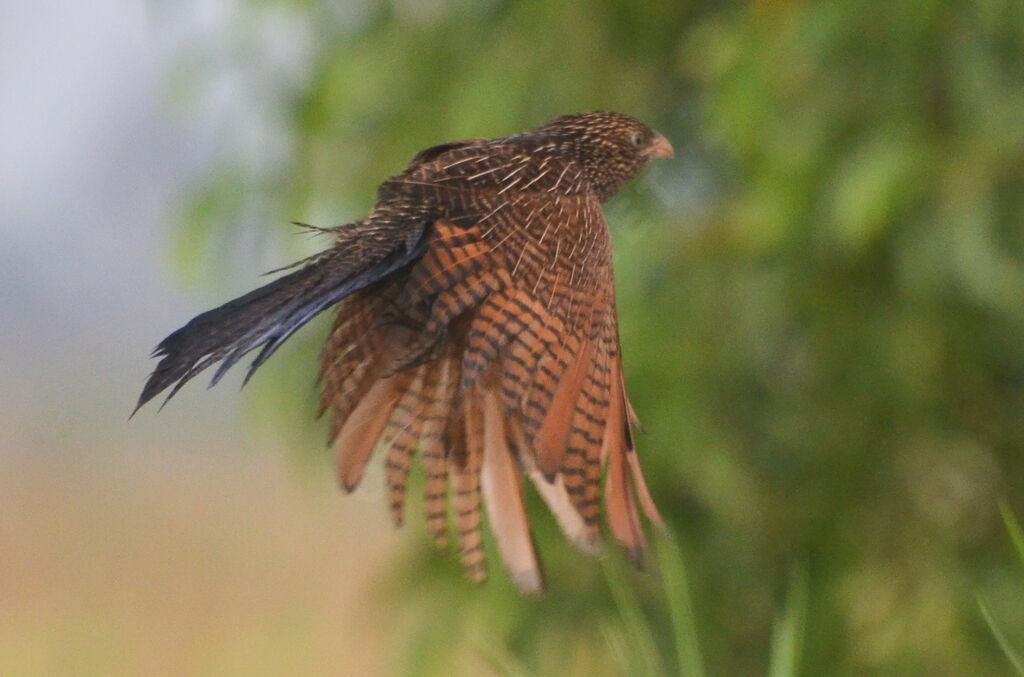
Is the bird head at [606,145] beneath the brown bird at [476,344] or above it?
above

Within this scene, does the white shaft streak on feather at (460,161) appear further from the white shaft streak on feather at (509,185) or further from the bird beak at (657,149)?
the bird beak at (657,149)

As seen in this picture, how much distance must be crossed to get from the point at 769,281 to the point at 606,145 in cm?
82

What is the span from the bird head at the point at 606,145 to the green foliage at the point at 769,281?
1.26ft

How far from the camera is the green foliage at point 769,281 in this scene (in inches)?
106

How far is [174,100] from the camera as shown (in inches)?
122

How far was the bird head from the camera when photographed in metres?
2.21

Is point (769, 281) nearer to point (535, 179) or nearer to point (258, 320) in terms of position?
point (535, 179)

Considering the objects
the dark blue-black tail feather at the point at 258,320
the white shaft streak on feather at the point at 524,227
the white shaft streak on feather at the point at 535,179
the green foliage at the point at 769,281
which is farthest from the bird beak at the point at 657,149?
the dark blue-black tail feather at the point at 258,320

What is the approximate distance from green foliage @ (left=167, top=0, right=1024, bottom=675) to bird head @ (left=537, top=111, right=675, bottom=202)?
1.26 feet

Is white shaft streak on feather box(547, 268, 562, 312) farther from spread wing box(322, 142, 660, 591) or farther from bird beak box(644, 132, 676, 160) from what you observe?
bird beak box(644, 132, 676, 160)

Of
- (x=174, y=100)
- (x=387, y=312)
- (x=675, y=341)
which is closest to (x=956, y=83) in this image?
(x=675, y=341)

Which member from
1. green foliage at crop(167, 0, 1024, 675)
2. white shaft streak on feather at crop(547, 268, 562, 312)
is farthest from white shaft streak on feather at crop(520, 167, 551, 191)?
green foliage at crop(167, 0, 1024, 675)

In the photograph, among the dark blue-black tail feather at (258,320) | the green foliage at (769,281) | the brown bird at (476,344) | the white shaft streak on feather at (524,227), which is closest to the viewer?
the dark blue-black tail feather at (258,320)

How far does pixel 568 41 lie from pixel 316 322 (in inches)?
34.6
